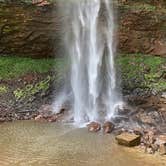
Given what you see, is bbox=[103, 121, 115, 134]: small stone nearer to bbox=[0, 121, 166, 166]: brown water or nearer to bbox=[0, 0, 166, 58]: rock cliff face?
bbox=[0, 121, 166, 166]: brown water

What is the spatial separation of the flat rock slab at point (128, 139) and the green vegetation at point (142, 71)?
3.80 metres

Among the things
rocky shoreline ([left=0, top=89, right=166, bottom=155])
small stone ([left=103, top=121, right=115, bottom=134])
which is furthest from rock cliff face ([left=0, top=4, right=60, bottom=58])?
small stone ([left=103, top=121, right=115, bottom=134])

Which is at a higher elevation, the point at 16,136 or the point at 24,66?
the point at 24,66

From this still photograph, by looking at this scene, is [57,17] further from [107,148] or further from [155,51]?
[107,148]

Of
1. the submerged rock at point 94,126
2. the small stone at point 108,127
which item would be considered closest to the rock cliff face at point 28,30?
the submerged rock at point 94,126

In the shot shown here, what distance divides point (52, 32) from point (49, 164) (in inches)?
249

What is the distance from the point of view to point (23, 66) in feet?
47.9

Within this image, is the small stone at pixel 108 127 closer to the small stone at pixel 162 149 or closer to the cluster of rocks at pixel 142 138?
the cluster of rocks at pixel 142 138

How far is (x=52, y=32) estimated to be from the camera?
14.2m

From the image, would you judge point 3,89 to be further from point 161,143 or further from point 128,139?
point 161,143

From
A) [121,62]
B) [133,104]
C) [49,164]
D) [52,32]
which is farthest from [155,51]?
[49,164]

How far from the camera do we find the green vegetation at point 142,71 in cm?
1397

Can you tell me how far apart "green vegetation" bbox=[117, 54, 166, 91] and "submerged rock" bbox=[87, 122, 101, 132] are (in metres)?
3.06

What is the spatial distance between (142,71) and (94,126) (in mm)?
4088
